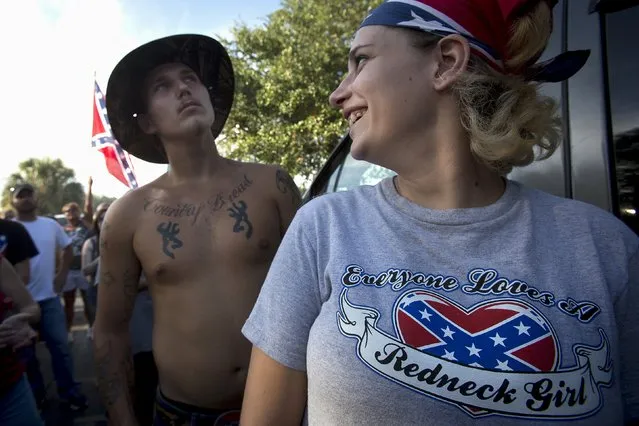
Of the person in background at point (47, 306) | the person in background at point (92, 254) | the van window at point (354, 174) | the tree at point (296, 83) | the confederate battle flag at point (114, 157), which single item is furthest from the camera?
the tree at point (296, 83)

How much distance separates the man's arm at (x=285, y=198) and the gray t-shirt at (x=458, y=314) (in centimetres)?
91

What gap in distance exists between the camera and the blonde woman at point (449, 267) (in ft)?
3.20

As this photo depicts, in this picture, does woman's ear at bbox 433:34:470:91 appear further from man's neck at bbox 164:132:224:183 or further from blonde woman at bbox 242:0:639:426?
man's neck at bbox 164:132:224:183

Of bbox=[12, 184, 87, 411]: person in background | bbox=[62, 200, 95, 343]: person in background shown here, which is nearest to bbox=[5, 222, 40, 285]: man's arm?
bbox=[12, 184, 87, 411]: person in background

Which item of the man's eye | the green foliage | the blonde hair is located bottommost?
the green foliage

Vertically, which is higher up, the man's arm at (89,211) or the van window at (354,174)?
the van window at (354,174)

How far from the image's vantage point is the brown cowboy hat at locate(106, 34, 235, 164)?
2.22 meters

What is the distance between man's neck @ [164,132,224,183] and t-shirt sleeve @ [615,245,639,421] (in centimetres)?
162

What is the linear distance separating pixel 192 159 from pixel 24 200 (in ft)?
13.0

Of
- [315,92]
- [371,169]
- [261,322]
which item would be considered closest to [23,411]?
[261,322]

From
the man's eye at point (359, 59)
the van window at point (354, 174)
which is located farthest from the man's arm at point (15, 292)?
the man's eye at point (359, 59)

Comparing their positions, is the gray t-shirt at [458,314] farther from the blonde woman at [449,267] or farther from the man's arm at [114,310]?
the man's arm at [114,310]

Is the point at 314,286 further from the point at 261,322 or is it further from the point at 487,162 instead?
the point at 487,162

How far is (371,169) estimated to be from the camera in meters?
2.80
